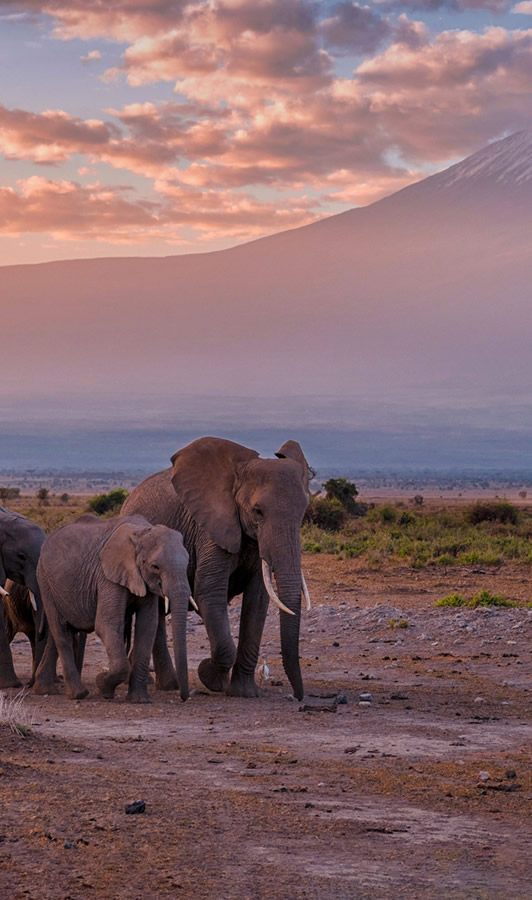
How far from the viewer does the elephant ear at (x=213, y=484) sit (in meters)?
13.2

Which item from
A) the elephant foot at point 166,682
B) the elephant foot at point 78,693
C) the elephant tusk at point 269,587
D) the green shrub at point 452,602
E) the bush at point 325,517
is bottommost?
Answer: the bush at point 325,517

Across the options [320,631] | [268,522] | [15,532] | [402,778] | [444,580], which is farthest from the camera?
[444,580]

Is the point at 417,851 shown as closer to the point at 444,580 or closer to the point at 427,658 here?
the point at 427,658

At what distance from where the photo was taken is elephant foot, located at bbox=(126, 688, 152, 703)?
12789 mm

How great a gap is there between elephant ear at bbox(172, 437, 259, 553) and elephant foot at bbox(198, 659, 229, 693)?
1451 millimetres

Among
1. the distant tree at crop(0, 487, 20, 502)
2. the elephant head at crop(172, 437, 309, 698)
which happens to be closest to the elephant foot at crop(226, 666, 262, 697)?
the elephant head at crop(172, 437, 309, 698)

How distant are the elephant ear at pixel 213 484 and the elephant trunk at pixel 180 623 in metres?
0.92

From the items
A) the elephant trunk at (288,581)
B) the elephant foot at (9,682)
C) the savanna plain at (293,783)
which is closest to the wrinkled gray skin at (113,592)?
the savanna plain at (293,783)

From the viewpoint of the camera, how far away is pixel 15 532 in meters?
14.6

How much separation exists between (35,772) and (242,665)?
4.97 meters

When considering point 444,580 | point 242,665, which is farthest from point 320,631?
point 444,580

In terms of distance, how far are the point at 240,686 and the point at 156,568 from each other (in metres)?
1.83

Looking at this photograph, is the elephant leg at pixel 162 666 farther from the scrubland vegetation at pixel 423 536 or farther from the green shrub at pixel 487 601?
the scrubland vegetation at pixel 423 536

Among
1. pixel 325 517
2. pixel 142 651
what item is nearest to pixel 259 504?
pixel 142 651
